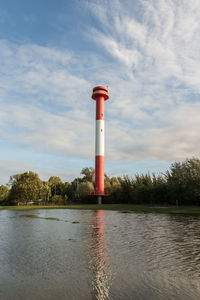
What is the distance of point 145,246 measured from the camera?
39.7 feet

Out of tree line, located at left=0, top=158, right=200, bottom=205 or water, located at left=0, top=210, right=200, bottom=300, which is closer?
water, located at left=0, top=210, right=200, bottom=300

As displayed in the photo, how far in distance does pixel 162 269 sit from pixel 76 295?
11.4ft

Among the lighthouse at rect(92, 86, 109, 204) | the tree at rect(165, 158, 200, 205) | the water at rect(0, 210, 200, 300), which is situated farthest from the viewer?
the lighthouse at rect(92, 86, 109, 204)

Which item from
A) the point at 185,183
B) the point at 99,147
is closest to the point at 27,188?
the point at 99,147

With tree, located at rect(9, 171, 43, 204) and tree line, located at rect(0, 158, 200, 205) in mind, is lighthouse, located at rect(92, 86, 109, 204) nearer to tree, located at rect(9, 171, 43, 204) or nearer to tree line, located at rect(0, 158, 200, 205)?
tree line, located at rect(0, 158, 200, 205)

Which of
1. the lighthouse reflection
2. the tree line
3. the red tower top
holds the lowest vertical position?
the lighthouse reflection

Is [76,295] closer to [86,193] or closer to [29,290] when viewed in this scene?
[29,290]

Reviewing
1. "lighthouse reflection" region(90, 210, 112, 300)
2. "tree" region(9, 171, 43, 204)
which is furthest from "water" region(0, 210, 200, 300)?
"tree" region(9, 171, 43, 204)

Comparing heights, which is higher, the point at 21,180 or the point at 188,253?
the point at 21,180

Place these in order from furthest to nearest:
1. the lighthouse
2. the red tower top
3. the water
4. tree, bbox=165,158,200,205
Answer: the red tower top < the lighthouse < tree, bbox=165,158,200,205 < the water

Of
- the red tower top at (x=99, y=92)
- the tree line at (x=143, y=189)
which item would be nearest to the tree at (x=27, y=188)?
the tree line at (x=143, y=189)

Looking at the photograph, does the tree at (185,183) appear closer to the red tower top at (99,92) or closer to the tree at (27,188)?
the red tower top at (99,92)

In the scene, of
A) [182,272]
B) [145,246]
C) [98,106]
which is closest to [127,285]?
[182,272]

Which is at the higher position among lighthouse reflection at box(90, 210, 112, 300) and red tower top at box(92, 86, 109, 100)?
red tower top at box(92, 86, 109, 100)
